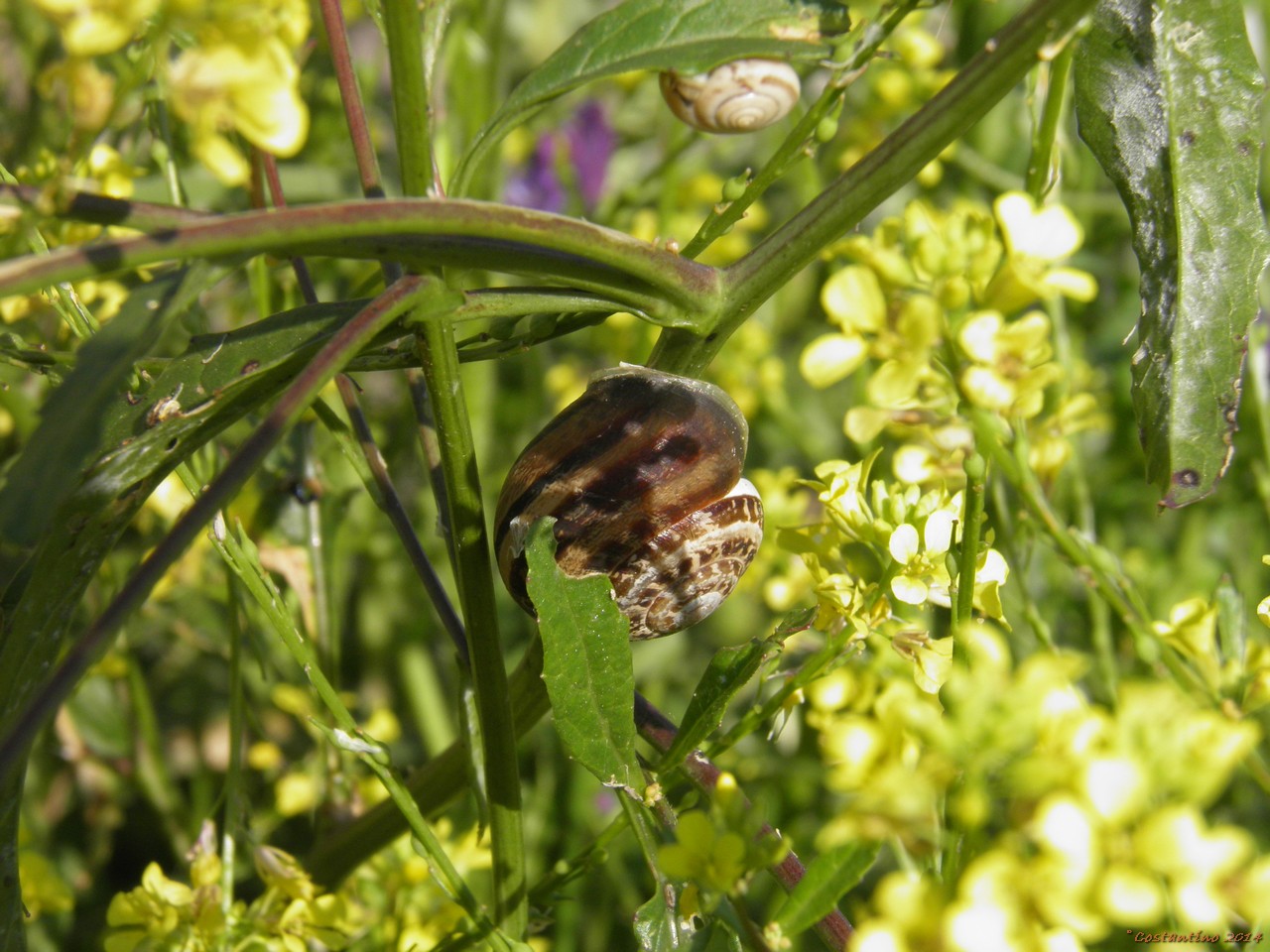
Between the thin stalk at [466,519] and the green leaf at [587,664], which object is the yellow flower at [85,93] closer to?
the thin stalk at [466,519]

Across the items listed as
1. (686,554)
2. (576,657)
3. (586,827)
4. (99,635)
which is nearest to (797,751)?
(586,827)

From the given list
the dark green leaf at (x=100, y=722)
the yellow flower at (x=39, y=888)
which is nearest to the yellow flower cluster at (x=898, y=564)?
the yellow flower at (x=39, y=888)

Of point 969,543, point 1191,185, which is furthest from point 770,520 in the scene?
point 969,543

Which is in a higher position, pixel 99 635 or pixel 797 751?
pixel 99 635

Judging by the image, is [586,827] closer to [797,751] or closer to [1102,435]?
[797,751]

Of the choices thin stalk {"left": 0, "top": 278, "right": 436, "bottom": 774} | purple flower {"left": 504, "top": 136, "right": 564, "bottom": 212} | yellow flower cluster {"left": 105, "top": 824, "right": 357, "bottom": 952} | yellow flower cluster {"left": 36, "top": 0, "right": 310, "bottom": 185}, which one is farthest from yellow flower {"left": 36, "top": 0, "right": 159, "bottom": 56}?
purple flower {"left": 504, "top": 136, "right": 564, "bottom": 212}

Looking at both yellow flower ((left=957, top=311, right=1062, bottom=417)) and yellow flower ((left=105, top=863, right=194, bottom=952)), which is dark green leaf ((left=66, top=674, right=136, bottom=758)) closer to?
yellow flower ((left=105, top=863, right=194, bottom=952))

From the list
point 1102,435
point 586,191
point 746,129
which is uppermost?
point 746,129
